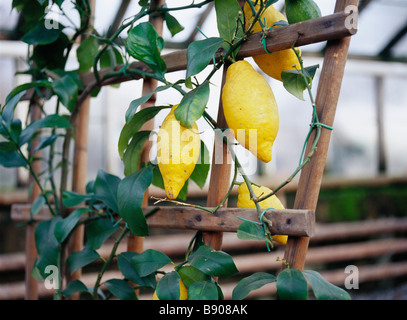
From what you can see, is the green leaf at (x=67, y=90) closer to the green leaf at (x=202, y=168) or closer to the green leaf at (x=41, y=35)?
the green leaf at (x=41, y=35)

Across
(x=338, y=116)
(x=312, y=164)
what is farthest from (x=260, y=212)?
(x=338, y=116)

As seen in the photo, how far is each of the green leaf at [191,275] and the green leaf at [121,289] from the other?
0.16 metres

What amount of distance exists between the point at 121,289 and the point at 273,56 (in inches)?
16.5

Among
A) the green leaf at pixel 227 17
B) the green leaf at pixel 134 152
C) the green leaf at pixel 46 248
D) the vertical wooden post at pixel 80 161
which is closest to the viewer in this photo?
the green leaf at pixel 227 17

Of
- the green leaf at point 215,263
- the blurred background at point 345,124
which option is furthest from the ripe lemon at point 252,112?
the blurred background at point 345,124

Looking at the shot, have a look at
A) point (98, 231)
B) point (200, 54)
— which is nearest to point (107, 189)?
point (98, 231)

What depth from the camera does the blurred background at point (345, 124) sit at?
6.88 ft

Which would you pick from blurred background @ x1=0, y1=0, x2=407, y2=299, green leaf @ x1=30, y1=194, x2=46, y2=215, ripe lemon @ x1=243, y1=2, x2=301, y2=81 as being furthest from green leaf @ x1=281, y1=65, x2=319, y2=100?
blurred background @ x1=0, y1=0, x2=407, y2=299

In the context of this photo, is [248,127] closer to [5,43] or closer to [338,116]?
[5,43]

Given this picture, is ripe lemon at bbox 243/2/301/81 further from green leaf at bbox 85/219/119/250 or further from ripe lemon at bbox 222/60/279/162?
green leaf at bbox 85/219/119/250

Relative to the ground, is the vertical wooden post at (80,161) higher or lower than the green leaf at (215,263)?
higher

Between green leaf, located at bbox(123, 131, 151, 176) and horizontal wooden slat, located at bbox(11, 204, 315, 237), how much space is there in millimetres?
71

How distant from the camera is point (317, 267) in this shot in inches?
101
